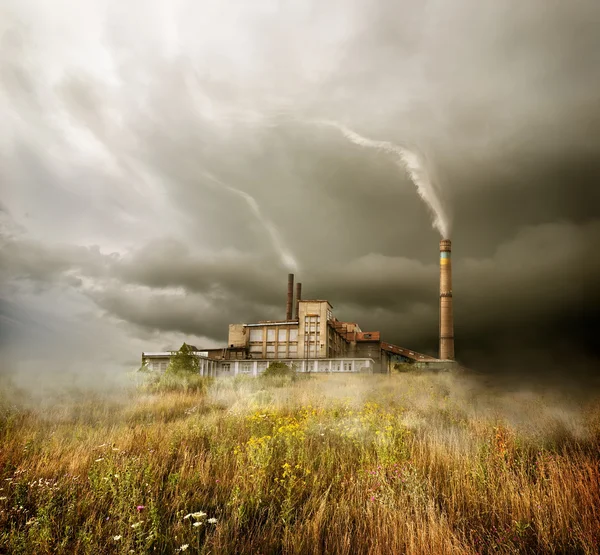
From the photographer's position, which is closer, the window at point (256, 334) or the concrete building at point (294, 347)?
the concrete building at point (294, 347)

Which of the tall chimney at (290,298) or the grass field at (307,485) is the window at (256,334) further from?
the grass field at (307,485)

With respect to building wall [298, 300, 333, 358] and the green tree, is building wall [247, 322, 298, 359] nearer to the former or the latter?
building wall [298, 300, 333, 358]

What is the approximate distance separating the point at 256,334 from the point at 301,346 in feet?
23.8

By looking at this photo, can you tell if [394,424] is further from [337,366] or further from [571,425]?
[337,366]

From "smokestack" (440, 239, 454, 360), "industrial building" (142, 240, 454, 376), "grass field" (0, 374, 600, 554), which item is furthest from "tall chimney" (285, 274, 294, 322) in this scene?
"grass field" (0, 374, 600, 554)

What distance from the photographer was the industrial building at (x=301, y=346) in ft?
161

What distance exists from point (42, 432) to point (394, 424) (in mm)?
6560

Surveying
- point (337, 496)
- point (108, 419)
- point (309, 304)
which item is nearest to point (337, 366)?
point (309, 304)

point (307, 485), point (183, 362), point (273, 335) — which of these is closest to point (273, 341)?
point (273, 335)

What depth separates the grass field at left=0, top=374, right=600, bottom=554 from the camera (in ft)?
12.1

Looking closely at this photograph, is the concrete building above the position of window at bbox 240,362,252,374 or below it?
above

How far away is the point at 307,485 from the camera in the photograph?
514 centimetres

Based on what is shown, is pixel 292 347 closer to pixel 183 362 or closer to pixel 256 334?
pixel 256 334

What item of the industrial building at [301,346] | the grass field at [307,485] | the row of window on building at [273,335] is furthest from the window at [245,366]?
the grass field at [307,485]
